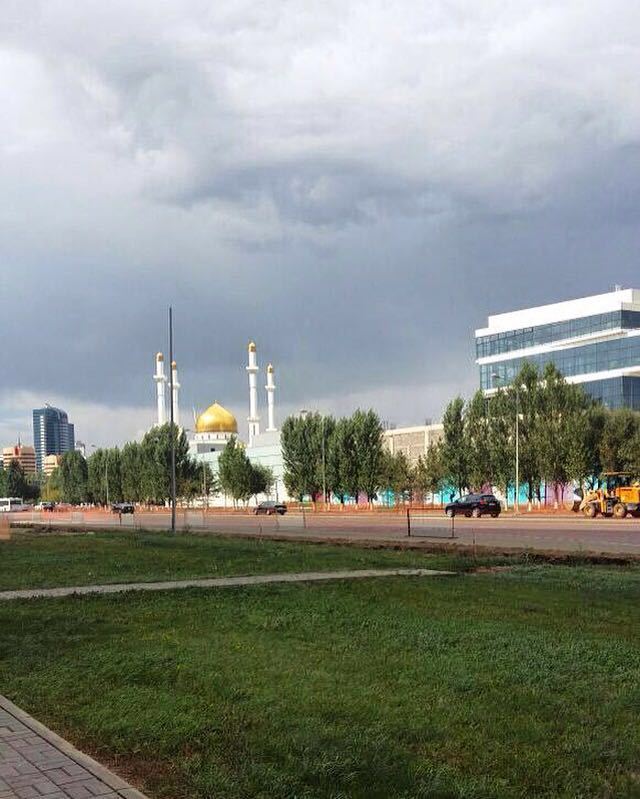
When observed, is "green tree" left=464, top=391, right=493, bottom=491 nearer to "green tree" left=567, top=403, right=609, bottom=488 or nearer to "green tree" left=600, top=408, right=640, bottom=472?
"green tree" left=567, top=403, right=609, bottom=488

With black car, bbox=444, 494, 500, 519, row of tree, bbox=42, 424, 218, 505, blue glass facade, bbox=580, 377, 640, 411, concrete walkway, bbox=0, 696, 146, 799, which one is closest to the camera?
concrete walkway, bbox=0, 696, 146, 799

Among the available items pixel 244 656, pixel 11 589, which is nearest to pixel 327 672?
pixel 244 656

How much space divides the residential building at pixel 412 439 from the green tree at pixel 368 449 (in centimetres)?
444

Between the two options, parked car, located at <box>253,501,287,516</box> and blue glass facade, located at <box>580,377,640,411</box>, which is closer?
parked car, located at <box>253,501,287,516</box>

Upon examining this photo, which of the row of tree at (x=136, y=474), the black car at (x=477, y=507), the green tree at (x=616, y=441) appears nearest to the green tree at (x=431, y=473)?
the green tree at (x=616, y=441)

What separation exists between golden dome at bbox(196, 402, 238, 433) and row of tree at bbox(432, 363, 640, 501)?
220 feet

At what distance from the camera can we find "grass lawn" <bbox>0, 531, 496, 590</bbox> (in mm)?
17266

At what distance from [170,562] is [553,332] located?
304 ft

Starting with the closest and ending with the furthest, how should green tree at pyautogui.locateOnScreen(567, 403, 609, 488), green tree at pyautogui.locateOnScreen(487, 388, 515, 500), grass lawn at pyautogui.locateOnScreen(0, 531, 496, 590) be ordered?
grass lawn at pyautogui.locateOnScreen(0, 531, 496, 590)
green tree at pyautogui.locateOnScreen(567, 403, 609, 488)
green tree at pyautogui.locateOnScreen(487, 388, 515, 500)

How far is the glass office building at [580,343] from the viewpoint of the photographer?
92888mm

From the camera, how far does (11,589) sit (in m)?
15.4

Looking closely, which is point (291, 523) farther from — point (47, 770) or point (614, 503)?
point (47, 770)

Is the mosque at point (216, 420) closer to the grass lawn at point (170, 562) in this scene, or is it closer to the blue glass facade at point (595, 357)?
the blue glass facade at point (595, 357)

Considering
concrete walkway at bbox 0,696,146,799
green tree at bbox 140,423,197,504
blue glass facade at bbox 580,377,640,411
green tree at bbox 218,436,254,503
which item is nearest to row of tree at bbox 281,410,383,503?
green tree at bbox 218,436,254,503
